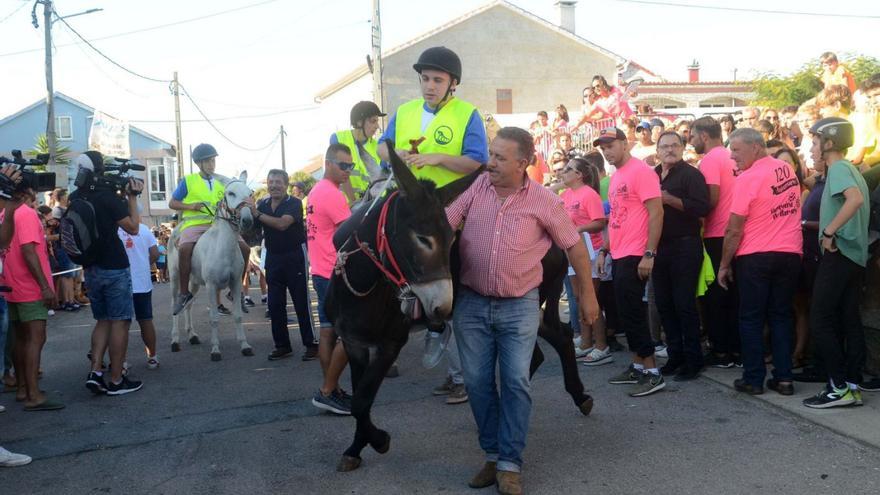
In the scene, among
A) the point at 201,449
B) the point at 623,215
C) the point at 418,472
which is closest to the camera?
the point at 418,472

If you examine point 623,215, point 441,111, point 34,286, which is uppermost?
point 441,111

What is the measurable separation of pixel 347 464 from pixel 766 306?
11.8 ft

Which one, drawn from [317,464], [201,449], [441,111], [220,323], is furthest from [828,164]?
[220,323]

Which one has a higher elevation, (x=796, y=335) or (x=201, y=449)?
(x=796, y=335)

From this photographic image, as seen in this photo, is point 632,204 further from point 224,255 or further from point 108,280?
point 224,255

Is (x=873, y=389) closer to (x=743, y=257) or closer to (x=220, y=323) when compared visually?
(x=743, y=257)

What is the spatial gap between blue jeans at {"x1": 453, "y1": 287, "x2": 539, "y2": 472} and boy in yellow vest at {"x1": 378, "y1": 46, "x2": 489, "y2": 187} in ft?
2.91

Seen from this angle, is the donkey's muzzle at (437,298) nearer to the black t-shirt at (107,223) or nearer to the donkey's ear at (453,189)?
the donkey's ear at (453,189)

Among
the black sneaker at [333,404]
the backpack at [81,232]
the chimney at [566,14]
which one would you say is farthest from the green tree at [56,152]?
the chimney at [566,14]

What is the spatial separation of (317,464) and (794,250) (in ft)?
13.2

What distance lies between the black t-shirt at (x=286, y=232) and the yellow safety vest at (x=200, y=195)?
1289mm

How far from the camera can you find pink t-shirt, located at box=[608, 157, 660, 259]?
6379 millimetres

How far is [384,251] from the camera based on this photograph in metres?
4.33

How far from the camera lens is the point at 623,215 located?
21.7 feet
